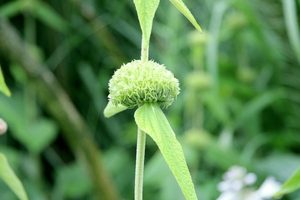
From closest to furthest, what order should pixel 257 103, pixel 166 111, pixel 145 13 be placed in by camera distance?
pixel 145 13
pixel 257 103
pixel 166 111

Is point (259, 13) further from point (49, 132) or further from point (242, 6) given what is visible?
point (49, 132)

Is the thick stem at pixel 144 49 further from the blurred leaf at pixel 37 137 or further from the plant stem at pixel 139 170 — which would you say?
the blurred leaf at pixel 37 137

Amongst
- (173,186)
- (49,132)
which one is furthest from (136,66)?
(49,132)


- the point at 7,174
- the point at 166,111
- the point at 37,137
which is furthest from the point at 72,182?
the point at 7,174

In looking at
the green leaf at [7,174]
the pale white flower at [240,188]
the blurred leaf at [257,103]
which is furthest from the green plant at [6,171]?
the blurred leaf at [257,103]

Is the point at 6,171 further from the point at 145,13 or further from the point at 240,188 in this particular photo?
the point at 240,188
